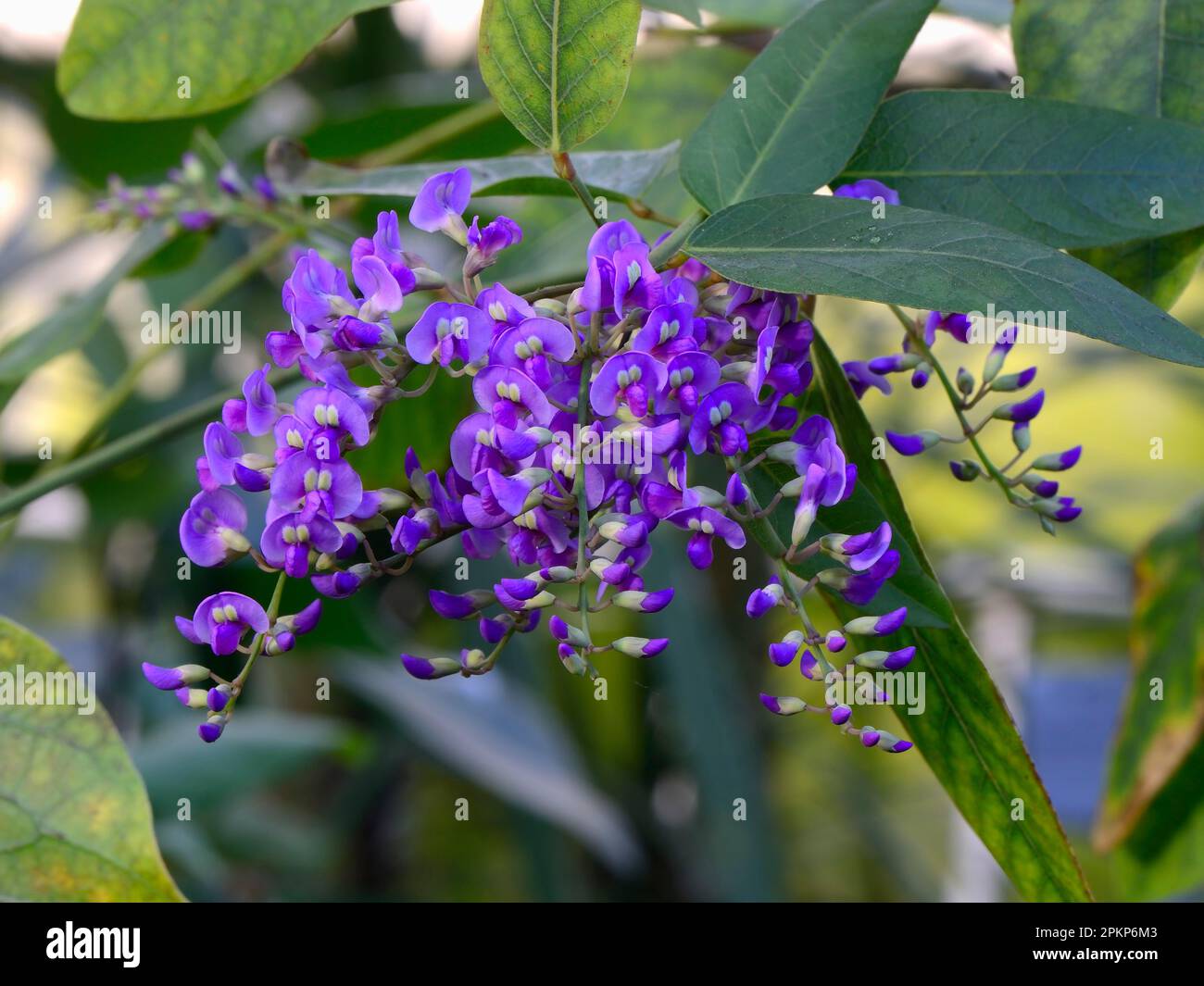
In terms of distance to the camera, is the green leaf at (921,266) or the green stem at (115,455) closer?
the green leaf at (921,266)

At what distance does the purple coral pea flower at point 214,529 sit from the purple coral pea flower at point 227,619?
0.05 feet

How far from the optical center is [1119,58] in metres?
0.53

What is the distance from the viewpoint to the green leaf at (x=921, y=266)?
365 mm

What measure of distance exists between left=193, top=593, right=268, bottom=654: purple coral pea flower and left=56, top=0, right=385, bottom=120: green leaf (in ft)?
0.88

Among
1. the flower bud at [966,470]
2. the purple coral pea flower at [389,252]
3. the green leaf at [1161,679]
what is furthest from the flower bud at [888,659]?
the green leaf at [1161,679]

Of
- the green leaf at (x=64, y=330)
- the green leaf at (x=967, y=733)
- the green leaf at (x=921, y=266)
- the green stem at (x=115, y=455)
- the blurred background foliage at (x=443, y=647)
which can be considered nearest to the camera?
the green leaf at (x=921, y=266)

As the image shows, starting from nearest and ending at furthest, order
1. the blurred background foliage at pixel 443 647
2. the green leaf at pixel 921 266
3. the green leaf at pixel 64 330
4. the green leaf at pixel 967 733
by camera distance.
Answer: the green leaf at pixel 921 266
the green leaf at pixel 967 733
the green leaf at pixel 64 330
the blurred background foliage at pixel 443 647

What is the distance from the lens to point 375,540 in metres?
1.44

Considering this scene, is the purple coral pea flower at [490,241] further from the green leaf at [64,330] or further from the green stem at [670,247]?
the green leaf at [64,330]

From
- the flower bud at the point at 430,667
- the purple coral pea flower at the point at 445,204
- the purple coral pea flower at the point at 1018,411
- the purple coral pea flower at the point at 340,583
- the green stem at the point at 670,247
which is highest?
the purple coral pea flower at the point at 445,204

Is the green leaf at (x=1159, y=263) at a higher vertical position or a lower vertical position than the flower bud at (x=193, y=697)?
higher
